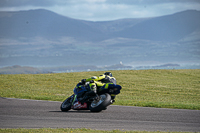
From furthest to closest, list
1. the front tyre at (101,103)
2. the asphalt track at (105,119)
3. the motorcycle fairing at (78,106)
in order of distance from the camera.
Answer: the motorcycle fairing at (78,106) → the front tyre at (101,103) → the asphalt track at (105,119)

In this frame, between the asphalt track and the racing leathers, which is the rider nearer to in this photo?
the racing leathers

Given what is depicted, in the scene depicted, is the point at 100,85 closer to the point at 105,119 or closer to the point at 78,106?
the point at 78,106

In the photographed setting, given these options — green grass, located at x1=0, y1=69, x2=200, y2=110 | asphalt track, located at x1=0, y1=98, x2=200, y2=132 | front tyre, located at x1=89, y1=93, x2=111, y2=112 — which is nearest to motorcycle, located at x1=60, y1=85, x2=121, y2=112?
front tyre, located at x1=89, y1=93, x2=111, y2=112

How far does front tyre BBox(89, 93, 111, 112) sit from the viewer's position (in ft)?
42.1

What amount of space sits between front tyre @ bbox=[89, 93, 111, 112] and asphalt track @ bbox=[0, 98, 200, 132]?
0.24m

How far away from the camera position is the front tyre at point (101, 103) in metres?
12.8

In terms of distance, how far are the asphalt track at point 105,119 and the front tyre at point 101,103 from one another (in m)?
0.24

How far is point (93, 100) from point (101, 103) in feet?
2.00

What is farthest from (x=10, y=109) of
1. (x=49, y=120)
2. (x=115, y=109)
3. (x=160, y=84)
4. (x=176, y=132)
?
(x=160, y=84)

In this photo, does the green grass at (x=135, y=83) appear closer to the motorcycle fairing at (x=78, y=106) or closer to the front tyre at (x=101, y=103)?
the motorcycle fairing at (x=78, y=106)

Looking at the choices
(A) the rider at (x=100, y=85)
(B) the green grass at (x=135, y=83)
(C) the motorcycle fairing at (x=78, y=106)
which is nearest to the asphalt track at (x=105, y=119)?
(C) the motorcycle fairing at (x=78, y=106)

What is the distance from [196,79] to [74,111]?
90.7ft

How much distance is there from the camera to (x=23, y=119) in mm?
11773

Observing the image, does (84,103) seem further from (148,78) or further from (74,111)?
(148,78)
